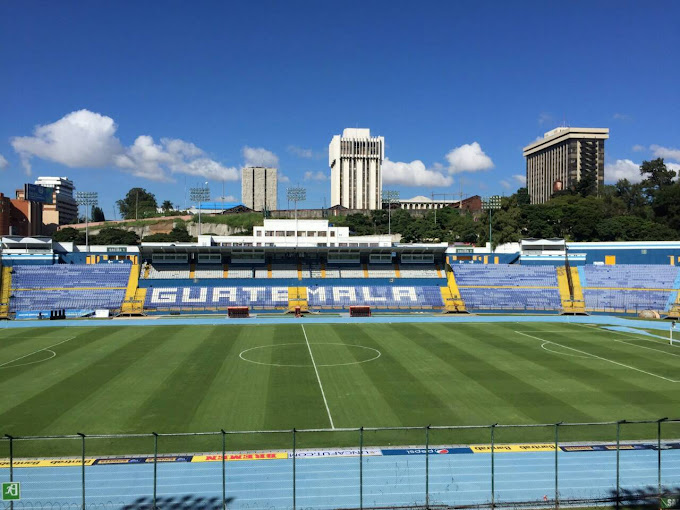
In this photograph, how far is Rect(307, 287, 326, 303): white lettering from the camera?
59319 millimetres

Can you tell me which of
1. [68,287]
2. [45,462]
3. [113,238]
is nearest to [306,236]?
[113,238]

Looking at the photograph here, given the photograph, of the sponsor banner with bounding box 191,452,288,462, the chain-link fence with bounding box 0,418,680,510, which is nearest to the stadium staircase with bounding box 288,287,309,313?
the chain-link fence with bounding box 0,418,680,510

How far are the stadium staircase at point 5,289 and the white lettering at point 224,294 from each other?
1979 centimetres

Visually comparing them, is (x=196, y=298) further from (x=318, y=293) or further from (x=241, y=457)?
(x=241, y=457)

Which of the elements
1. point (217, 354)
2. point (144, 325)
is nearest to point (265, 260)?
point (144, 325)

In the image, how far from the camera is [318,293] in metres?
60.2

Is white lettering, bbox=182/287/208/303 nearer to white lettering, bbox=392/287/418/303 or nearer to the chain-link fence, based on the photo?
white lettering, bbox=392/287/418/303

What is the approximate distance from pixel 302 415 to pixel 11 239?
54888 millimetres

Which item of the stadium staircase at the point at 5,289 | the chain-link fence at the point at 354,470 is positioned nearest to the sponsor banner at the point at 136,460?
the chain-link fence at the point at 354,470

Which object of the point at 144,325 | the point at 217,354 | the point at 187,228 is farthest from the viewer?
the point at 187,228

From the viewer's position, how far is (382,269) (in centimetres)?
6569

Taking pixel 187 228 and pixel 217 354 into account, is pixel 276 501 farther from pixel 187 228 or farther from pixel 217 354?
pixel 187 228

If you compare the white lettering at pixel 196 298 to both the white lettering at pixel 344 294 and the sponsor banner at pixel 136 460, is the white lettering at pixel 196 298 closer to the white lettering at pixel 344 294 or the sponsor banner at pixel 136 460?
the white lettering at pixel 344 294

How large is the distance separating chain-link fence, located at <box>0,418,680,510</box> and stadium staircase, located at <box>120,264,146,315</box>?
125 feet
